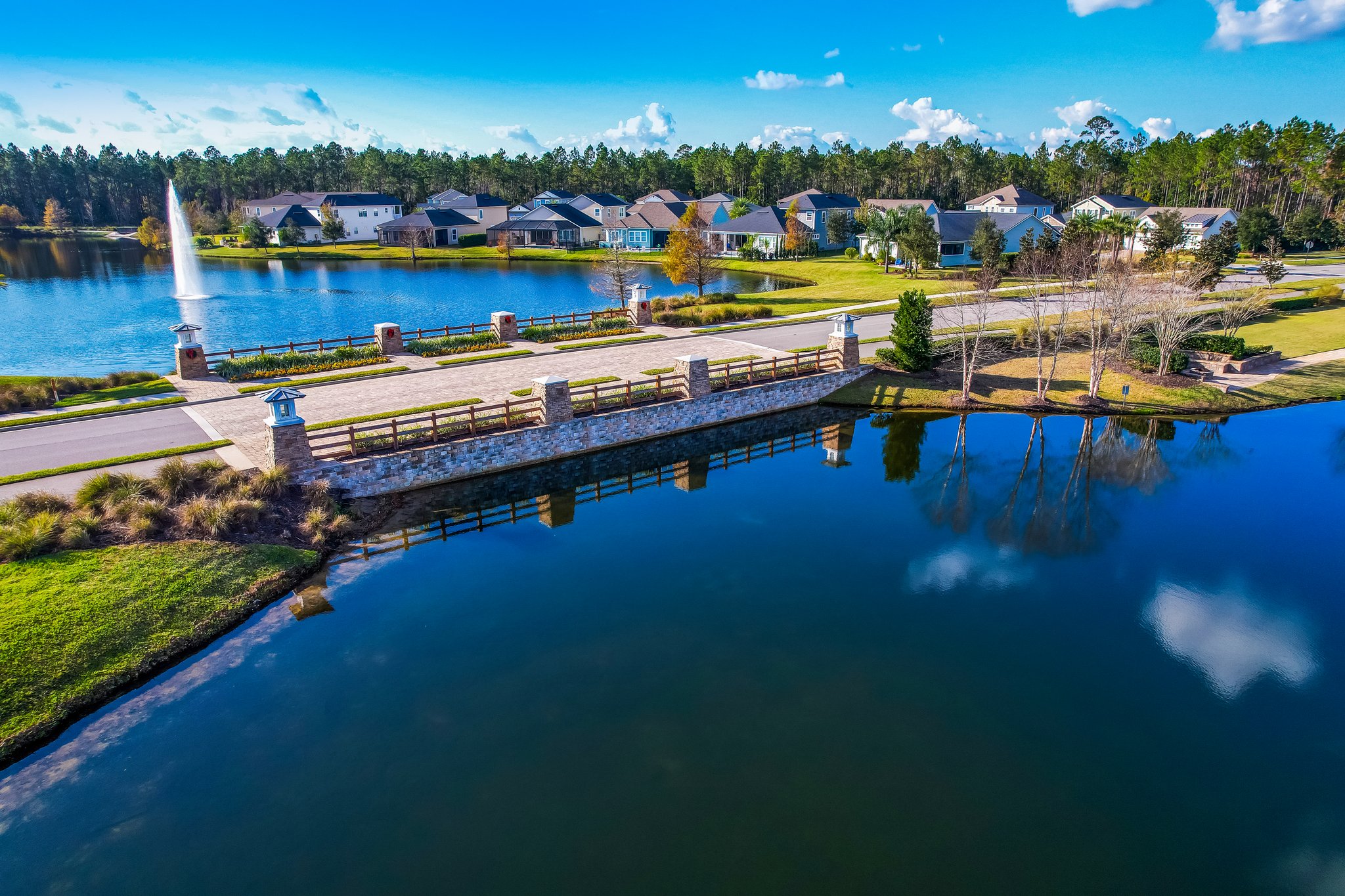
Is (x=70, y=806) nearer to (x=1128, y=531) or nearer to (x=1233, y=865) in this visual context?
(x=1233, y=865)

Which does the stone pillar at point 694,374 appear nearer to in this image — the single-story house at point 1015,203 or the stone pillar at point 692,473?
the stone pillar at point 692,473

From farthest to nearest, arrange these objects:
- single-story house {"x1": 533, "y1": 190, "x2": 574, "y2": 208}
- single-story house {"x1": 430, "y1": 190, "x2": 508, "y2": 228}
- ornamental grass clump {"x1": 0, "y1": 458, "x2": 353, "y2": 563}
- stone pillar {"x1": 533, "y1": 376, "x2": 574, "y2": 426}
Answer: single-story house {"x1": 533, "y1": 190, "x2": 574, "y2": 208}, single-story house {"x1": 430, "y1": 190, "x2": 508, "y2": 228}, stone pillar {"x1": 533, "y1": 376, "x2": 574, "y2": 426}, ornamental grass clump {"x1": 0, "y1": 458, "x2": 353, "y2": 563}

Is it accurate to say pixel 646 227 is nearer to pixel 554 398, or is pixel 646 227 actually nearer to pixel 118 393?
pixel 118 393

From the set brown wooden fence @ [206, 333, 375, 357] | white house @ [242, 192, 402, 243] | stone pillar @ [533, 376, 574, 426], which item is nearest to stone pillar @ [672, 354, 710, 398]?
stone pillar @ [533, 376, 574, 426]

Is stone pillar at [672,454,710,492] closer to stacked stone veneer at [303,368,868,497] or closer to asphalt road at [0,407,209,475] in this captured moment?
stacked stone veneer at [303,368,868,497]

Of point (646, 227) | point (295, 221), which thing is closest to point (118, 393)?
point (646, 227)

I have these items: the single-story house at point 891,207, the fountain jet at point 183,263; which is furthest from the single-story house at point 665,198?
the fountain jet at point 183,263
